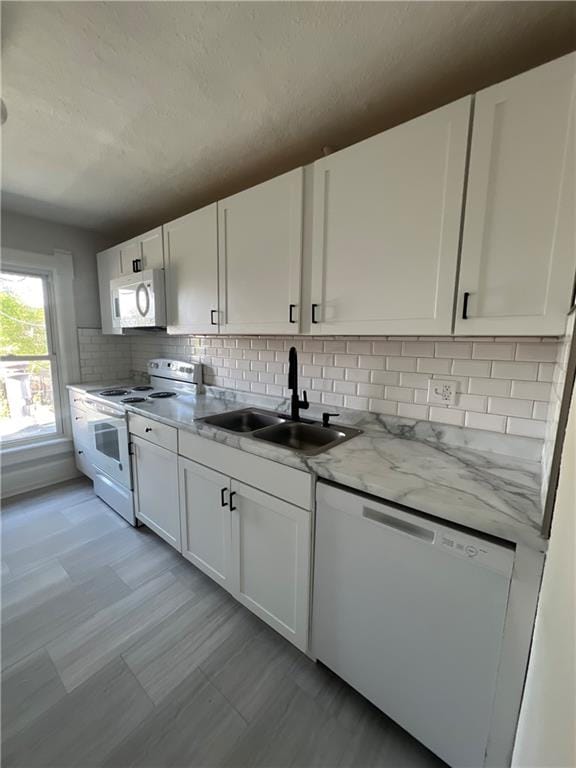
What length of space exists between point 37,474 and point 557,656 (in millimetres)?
3665

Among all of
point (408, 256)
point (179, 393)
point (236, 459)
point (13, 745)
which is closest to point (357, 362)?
point (408, 256)

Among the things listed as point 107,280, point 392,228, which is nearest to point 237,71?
point 392,228

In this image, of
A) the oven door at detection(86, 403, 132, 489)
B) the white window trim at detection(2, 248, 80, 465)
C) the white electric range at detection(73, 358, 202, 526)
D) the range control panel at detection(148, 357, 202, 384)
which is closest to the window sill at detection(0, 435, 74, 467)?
the white window trim at detection(2, 248, 80, 465)

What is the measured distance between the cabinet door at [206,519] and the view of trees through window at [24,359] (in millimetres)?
2118

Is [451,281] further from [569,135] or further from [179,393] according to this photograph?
[179,393]

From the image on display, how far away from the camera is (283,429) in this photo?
69.9 inches

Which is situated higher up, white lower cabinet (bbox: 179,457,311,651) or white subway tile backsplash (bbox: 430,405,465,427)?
white subway tile backsplash (bbox: 430,405,465,427)

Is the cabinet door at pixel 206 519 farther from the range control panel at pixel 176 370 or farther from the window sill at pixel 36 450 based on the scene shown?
the window sill at pixel 36 450

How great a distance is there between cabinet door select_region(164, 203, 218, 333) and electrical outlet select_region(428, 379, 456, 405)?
1271 millimetres

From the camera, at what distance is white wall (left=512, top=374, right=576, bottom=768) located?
46 centimetres

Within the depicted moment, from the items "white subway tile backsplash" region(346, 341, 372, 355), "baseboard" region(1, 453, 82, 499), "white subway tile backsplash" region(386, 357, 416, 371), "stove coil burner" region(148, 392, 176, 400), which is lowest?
"baseboard" region(1, 453, 82, 499)

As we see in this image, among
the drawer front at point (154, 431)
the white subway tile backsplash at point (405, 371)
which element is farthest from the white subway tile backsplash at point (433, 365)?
the drawer front at point (154, 431)

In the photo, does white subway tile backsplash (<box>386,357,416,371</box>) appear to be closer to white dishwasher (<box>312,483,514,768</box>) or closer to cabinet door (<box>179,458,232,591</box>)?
white dishwasher (<box>312,483,514,768</box>)

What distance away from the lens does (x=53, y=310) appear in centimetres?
295
